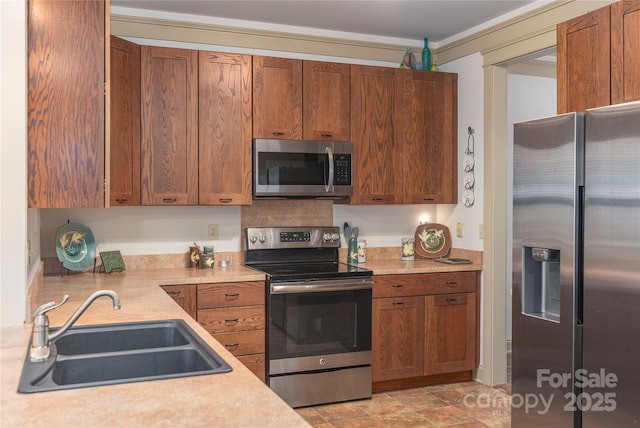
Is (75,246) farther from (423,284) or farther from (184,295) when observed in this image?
(423,284)

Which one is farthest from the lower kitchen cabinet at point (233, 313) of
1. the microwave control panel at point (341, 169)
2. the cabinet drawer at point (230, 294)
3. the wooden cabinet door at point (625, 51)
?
the wooden cabinet door at point (625, 51)

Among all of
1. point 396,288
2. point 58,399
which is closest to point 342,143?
point 396,288

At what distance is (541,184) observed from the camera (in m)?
2.72

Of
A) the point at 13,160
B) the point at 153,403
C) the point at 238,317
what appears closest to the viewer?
the point at 153,403

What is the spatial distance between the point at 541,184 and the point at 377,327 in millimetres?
1661

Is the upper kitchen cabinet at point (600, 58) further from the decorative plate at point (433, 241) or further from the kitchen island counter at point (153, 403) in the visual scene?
the kitchen island counter at point (153, 403)

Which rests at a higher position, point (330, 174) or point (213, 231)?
point (330, 174)

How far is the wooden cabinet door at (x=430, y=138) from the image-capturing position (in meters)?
A: 4.38

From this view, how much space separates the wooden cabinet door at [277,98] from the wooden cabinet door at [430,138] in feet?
2.70

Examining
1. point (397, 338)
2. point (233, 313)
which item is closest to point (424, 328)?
point (397, 338)

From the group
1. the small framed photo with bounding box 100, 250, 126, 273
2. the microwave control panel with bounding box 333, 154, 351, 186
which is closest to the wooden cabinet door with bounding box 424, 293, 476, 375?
the microwave control panel with bounding box 333, 154, 351, 186

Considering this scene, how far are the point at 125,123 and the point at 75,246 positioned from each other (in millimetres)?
808

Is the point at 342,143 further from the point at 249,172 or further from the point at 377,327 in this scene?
the point at 377,327

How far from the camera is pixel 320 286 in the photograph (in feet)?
12.4
